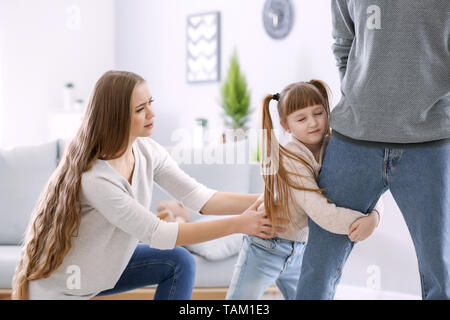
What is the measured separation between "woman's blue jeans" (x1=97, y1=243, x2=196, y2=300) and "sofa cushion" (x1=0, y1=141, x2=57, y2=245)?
40.5 inches

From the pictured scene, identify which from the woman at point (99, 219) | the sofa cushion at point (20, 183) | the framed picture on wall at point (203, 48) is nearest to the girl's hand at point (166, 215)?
the woman at point (99, 219)

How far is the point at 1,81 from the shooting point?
423cm

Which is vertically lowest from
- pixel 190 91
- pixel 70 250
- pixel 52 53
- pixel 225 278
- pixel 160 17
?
pixel 225 278

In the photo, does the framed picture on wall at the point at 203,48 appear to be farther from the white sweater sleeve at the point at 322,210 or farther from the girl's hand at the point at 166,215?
the white sweater sleeve at the point at 322,210

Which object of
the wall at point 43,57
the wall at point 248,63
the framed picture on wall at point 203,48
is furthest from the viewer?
the wall at point 43,57

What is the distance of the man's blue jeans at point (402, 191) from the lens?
1138mm

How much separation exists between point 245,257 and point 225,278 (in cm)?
63

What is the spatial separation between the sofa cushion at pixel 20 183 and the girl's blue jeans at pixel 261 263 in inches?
52.3

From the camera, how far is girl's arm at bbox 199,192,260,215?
167 cm

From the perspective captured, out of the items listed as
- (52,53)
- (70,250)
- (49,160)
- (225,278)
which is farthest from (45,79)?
(70,250)

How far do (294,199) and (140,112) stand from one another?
1.64 ft

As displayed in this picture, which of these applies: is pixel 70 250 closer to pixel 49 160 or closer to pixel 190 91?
pixel 49 160

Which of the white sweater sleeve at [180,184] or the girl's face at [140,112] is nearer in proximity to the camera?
the girl's face at [140,112]
